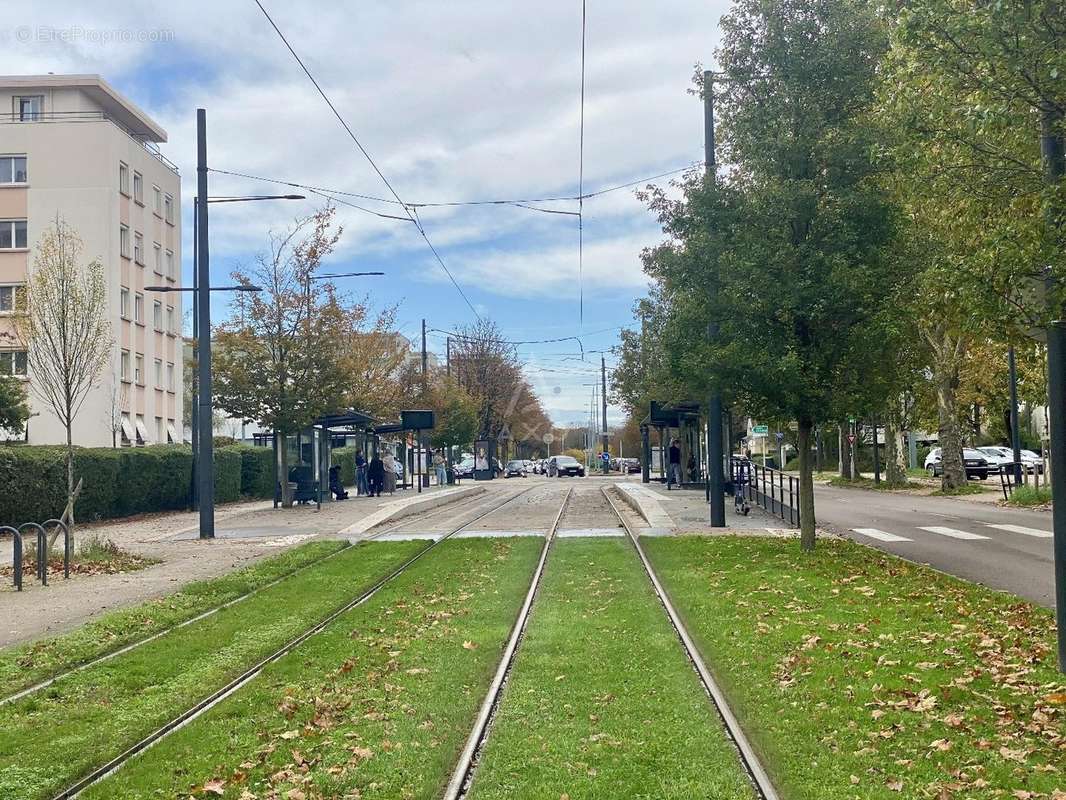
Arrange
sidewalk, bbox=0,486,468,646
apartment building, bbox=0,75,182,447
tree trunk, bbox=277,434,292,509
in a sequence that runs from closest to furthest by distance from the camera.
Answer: sidewalk, bbox=0,486,468,646 < tree trunk, bbox=277,434,292,509 < apartment building, bbox=0,75,182,447

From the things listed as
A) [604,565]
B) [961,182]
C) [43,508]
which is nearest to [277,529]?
[43,508]

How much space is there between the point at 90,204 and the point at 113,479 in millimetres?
21610

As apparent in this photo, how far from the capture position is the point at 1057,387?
7980 mm

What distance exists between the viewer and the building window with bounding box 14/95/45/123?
4647 centimetres

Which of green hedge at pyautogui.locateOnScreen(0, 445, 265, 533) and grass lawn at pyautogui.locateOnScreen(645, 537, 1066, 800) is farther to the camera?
green hedge at pyautogui.locateOnScreen(0, 445, 265, 533)

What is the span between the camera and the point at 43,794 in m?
5.73

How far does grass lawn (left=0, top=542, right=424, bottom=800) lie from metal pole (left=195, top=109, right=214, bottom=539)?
9637mm

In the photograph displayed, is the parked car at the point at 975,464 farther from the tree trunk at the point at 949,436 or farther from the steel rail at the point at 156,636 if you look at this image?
the steel rail at the point at 156,636

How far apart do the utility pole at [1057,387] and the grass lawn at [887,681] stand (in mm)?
756

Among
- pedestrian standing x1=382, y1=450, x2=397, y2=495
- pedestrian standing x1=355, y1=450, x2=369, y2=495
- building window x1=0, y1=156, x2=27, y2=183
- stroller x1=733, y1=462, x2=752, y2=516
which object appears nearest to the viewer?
stroller x1=733, y1=462, x2=752, y2=516

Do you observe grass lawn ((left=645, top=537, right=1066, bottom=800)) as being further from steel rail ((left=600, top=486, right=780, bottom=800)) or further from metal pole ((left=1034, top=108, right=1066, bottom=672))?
metal pole ((left=1034, top=108, right=1066, bottom=672))

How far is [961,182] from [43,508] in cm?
2013

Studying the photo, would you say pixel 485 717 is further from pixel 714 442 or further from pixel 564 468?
pixel 564 468

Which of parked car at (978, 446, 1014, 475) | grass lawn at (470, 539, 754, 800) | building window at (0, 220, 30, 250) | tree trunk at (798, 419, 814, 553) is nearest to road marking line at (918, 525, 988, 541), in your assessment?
tree trunk at (798, 419, 814, 553)
